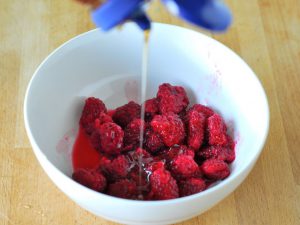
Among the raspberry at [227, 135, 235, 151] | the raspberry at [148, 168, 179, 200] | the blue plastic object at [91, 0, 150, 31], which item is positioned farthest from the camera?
the raspberry at [227, 135, 235, 151]

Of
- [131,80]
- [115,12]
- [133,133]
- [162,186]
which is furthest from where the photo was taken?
[131,80]

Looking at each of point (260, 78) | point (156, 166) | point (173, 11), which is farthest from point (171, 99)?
point (173, 11)

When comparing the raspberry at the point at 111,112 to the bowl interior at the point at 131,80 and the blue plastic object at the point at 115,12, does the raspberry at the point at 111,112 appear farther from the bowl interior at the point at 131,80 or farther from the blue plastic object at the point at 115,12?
the blue plastic object at the point at 115,12

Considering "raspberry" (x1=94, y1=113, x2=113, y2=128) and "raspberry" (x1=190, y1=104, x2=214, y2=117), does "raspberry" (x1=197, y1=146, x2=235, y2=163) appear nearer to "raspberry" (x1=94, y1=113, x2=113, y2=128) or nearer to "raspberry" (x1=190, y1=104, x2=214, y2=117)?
"raspberry" (x1=190, y1=104, x2=214, y2=117)

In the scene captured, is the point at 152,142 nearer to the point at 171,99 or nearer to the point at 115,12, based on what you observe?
the point at 171,99

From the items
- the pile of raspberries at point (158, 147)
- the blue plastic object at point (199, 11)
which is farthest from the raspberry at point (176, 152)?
the blue plastic object at point (199, 11)

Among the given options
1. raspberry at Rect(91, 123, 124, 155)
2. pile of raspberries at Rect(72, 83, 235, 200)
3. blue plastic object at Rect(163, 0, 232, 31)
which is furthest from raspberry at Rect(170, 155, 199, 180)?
blue plastic object at Rect(163, 0, 232, 31)

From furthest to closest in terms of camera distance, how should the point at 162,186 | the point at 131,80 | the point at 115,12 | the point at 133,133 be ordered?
the point at 131,80, the point at 133,133, the point at 162,186, the point at 115,12
